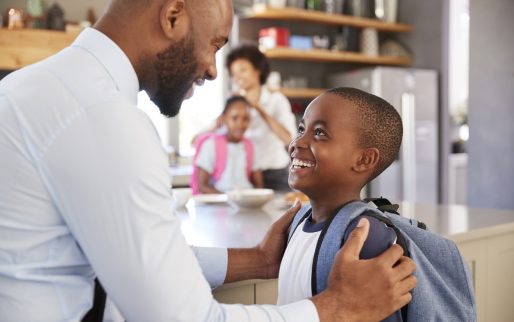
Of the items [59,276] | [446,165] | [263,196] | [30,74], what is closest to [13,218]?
[59,276]

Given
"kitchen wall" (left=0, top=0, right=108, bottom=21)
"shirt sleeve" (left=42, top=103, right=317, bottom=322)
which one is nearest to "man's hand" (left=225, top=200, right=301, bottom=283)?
"shirt sleeve" (left=42, top=103, right=317, bottom=322)

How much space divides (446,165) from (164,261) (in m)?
5.19

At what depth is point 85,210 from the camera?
32.5 inches

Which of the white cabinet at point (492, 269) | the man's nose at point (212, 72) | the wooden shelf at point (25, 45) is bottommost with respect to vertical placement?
the white cabinet at point (492, 269)

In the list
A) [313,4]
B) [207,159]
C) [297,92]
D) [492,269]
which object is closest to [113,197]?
[492,269]

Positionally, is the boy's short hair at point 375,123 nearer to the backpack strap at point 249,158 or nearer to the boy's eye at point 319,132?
the boy's eye at point 319,132

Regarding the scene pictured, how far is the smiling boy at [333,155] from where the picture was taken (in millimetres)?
1195

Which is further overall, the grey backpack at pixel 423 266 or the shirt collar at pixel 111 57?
the grey backpack at pixel 423 266

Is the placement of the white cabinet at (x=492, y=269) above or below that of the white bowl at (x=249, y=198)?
below

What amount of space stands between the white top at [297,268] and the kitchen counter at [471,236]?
0.69ft

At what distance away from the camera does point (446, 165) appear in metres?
5.63

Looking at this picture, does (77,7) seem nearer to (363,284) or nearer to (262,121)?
(262,121)

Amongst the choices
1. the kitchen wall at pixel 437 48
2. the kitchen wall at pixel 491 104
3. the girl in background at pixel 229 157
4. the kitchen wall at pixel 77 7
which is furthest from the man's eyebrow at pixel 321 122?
the kitchen wall at pixel 437 48

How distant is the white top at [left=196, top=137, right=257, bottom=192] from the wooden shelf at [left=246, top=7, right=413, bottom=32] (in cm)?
187
